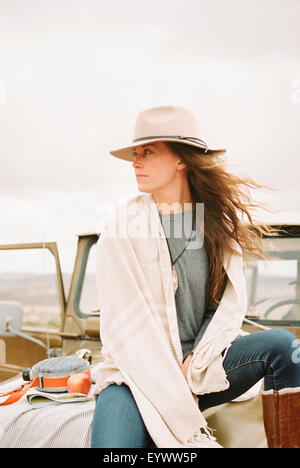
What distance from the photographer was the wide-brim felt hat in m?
1.59

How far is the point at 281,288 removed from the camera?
95.1 inches

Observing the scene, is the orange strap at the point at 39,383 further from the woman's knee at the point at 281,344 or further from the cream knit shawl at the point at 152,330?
the woman's knee at the point at 281,344

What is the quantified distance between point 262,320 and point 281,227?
1.72 feet

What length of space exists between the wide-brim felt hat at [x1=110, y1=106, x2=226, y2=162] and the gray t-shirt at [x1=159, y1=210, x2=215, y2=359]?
274 millimetres

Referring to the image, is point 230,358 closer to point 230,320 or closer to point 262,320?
point 230,320

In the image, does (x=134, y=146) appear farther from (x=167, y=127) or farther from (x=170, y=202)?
(x=170, y=202)

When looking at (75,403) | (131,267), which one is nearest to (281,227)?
(131,267)

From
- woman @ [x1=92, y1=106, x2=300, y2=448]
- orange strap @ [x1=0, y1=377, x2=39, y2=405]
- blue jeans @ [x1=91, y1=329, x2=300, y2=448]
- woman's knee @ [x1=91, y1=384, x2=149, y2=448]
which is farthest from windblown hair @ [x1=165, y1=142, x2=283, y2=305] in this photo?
orange strap @ [x1=0, y1=377, x2=39, y2=405]

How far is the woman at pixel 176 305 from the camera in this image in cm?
137

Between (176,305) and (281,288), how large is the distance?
107cm

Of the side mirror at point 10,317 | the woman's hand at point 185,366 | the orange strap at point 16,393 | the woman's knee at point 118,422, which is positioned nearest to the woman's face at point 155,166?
the woman's hand at point 185,366

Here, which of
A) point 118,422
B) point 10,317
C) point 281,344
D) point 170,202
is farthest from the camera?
point 10,317

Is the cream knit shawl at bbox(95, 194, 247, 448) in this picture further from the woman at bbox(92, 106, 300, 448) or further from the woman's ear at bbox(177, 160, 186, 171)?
the woman's ear at bbox(177, 160, 186, 171)

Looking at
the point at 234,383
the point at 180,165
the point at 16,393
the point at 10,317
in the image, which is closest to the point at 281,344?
the point at 234,383
